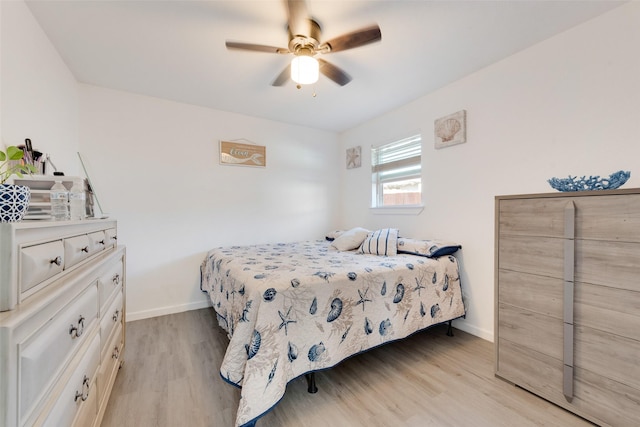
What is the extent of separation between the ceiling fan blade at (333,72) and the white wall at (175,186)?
1.70m

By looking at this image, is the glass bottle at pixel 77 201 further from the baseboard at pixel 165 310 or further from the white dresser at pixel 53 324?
the baseboard at pixel 165 310

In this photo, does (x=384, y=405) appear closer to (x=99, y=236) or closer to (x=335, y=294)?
(x=335, y=294)

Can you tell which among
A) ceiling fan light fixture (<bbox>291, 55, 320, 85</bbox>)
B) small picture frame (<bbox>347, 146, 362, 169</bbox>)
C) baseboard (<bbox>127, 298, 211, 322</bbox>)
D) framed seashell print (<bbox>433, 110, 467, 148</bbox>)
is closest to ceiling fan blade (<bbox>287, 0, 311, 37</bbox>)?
ceiling fan light fixture (<bbox>291, 55, 320, 85</bbox>)

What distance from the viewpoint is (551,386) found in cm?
154

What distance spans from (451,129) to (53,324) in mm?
3031

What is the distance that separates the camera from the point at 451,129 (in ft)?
8.65

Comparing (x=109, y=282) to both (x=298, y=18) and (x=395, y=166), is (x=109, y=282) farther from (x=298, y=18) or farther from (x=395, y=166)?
(x=395, y=166)

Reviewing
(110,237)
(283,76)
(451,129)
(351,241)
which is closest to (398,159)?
(451,129)

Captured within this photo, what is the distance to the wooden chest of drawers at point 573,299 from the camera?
1292mm

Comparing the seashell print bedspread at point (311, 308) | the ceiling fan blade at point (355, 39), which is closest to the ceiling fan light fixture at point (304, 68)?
the ceiling fan blade at point (355, 39)

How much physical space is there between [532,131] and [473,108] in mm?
560

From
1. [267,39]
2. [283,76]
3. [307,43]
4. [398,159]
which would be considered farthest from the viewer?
[398,159]

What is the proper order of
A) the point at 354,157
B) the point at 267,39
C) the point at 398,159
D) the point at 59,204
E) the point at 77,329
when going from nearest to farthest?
the point at 77,329 < the point at 59,204 < the point at 267,39 < the point at 398,159 < the point at 354,157

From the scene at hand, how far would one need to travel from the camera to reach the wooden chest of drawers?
4.24 ft
